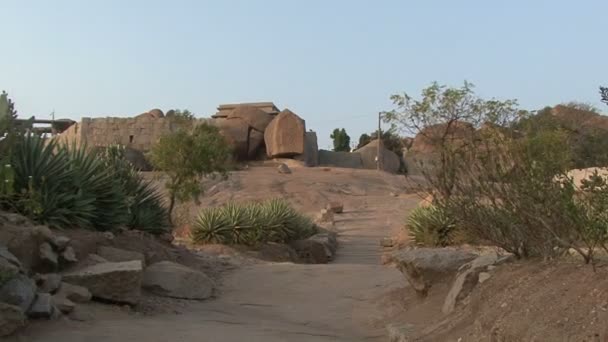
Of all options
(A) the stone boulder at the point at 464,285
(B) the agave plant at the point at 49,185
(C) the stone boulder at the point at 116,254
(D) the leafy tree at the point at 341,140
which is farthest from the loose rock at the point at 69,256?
(D) the leafy tree at the point at 341,140

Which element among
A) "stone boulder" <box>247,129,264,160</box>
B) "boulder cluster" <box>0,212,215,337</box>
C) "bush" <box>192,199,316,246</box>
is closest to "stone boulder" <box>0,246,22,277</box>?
"boulder cluster" <box>0,212,215,337</box>

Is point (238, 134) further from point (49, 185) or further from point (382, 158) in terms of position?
point (49, 185)

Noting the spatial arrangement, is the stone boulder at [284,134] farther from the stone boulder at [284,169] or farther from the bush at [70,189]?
the bush at [70,189]

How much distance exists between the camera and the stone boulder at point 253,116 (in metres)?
43.2

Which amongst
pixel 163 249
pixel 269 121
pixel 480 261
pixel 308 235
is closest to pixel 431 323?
pixel 480 261

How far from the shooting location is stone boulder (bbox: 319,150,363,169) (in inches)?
1871

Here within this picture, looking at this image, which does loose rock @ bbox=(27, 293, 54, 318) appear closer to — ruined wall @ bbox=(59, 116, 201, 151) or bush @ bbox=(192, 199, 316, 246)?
bush @ bbox=(192, 199, 316, 246)

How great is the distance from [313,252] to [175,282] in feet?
30.6

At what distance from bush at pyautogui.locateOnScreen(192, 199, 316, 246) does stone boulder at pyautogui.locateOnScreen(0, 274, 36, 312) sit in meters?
10.8

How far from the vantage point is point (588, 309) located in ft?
17.7

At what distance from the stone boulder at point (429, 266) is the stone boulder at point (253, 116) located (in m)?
33.5

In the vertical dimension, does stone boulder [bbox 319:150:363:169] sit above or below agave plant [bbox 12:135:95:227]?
above

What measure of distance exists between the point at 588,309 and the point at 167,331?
14.9 feet

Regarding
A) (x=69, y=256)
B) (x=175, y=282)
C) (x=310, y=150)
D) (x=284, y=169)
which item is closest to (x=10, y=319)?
(x=69, y=256)
